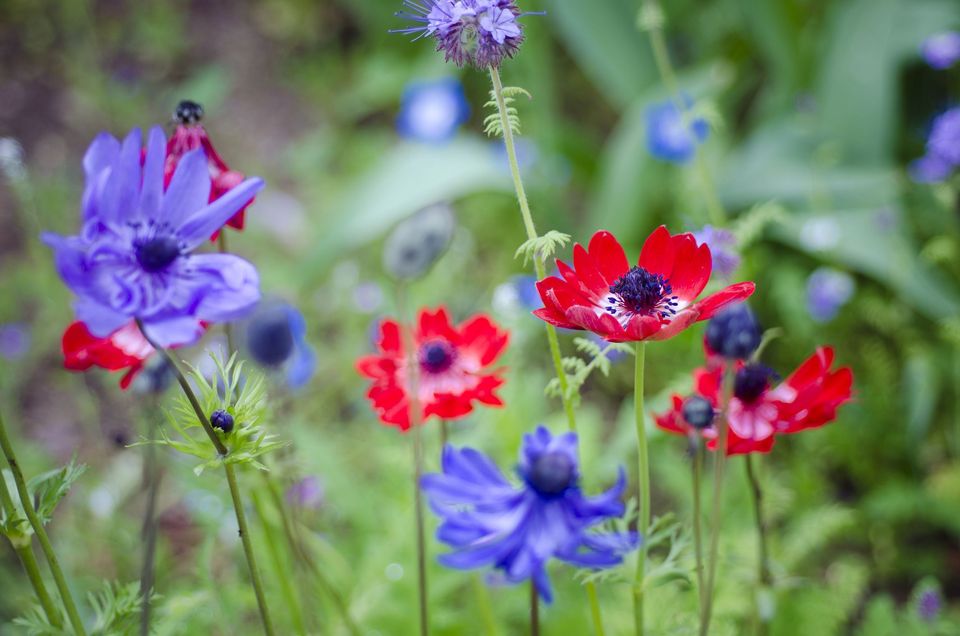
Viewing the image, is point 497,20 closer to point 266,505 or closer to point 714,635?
point 714,635

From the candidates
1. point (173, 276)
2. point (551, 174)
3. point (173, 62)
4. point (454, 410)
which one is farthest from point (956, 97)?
point (173, 62)

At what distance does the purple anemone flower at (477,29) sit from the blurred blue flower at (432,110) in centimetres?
162

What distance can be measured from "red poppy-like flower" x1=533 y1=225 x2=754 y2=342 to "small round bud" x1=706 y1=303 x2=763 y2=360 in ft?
0.06

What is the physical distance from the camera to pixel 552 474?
1.76ft

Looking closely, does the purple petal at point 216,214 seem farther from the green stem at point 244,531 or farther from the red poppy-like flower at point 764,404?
the red poppy-like flower at point 764,404

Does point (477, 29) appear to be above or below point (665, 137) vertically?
below

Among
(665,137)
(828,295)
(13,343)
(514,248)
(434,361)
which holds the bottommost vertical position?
(434,361)

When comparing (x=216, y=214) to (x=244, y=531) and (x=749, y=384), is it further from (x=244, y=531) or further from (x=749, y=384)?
(x=749, y=384)

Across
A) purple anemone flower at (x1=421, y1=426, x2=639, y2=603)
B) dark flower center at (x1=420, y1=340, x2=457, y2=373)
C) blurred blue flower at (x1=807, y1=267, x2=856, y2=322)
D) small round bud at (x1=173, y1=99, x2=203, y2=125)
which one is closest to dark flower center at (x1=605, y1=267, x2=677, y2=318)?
purple anemone flower at (x1=421, y1=426, x2=639, y2=603)

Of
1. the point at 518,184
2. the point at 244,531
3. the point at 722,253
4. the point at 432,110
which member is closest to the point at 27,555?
the point at 244,531

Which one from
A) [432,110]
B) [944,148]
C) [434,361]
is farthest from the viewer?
[432,110]

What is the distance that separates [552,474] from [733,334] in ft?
0.43

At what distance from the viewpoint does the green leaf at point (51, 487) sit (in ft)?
2.07

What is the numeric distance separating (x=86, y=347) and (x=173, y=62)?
2.14 m
